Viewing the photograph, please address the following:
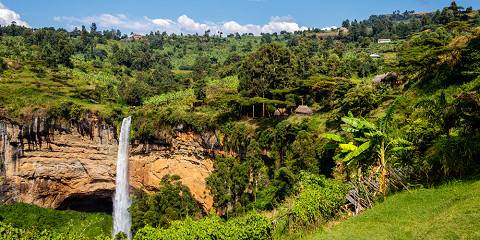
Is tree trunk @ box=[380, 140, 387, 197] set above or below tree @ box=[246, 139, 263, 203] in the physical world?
above

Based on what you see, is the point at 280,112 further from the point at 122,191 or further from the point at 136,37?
the point at 136,37

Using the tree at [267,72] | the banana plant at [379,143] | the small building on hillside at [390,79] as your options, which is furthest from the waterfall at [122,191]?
the banana plant at [379,143]

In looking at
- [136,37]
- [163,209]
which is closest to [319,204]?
[163,209]

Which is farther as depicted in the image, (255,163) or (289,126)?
(255,163)

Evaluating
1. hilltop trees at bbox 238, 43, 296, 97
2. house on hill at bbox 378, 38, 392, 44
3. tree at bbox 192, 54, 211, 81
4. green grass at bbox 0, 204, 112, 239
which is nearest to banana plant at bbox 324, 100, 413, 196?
hilltop trees at bbox 238, 43, 296, 97

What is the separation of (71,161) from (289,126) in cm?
1969

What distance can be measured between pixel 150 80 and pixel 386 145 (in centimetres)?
4593

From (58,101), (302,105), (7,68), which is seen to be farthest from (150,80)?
(302,105)

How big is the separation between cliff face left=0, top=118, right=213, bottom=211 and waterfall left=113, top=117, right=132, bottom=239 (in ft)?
2.07

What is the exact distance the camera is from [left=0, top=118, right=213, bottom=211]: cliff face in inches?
1314

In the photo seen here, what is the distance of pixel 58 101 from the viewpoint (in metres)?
35.3

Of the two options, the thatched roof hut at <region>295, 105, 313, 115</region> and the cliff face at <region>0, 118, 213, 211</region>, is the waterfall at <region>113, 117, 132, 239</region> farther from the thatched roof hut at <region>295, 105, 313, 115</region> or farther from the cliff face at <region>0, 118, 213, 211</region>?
the thatched roof hut at <region>295, 105, 313, 115</region>

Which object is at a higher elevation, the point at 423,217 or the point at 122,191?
the point at 423,217

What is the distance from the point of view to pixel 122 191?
35.9 meters
